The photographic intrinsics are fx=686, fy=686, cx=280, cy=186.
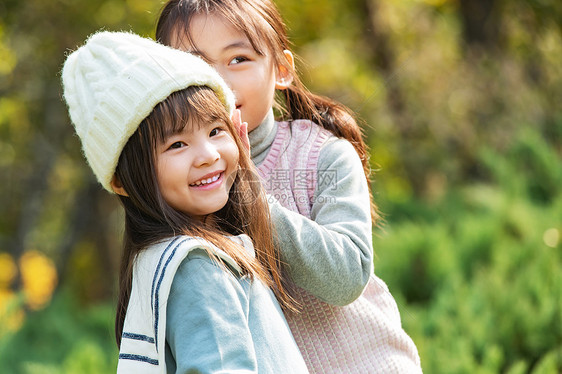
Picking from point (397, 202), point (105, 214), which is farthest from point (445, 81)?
point (105, 214)

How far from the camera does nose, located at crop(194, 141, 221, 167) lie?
1.61 metres

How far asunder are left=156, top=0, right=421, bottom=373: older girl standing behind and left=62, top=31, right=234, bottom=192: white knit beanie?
268mm

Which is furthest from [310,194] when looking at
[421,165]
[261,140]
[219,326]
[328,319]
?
[421,165]

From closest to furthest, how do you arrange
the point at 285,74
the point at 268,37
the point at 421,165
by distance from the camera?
the point at 268,37
the point at 285,74
the point at 421,165

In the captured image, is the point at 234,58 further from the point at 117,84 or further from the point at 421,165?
the point at 421,165

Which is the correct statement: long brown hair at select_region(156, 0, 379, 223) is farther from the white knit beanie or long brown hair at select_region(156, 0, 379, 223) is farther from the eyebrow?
the white knit beanie

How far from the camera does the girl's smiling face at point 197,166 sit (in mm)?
1601

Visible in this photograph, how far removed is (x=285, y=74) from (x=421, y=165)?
5.59 metres

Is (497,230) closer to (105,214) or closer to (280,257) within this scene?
(280,257)

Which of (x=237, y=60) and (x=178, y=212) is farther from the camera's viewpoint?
(x=237, y=60)

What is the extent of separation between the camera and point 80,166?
8797mm

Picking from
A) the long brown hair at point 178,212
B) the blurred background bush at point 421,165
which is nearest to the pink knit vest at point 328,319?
the long brown hair at point 178,212

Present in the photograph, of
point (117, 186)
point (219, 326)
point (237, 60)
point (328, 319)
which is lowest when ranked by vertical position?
point (328, 319)

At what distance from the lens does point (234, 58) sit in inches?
74.7
